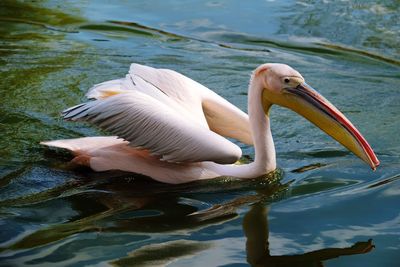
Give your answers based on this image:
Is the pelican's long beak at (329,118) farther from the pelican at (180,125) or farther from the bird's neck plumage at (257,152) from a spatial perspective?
the bird's neck plumage at (257,152)

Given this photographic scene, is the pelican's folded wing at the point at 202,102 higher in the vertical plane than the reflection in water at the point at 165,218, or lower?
higher

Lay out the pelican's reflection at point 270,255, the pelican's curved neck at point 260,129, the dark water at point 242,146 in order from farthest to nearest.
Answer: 1. the pelican's curved neck at point 260,129
2. the dark water at point 242,146
3. the pelican's reflection at point 270,255

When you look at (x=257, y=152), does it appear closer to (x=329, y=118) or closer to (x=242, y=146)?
(x=329, y=118)

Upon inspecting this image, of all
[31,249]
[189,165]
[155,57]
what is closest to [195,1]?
[155,57]

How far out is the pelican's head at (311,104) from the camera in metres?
4.15

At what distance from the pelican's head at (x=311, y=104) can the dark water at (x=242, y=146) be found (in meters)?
0.26

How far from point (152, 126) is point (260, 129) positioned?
0.60 meters

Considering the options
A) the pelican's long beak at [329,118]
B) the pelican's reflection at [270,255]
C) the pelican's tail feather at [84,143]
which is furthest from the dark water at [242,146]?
the pelican's long beak at [329,118]

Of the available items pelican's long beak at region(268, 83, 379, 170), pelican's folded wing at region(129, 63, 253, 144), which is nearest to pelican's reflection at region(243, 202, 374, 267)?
pelican's long beak at region(268, 83, 379, 170)

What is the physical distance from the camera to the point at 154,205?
409cm

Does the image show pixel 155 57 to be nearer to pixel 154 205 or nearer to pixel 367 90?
pixel 367 90

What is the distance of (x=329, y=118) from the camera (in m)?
4.19

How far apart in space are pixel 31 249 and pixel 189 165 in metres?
1.20

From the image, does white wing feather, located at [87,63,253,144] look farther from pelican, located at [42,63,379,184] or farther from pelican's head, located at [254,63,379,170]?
pelican's head, located at [254,63,379,170]
